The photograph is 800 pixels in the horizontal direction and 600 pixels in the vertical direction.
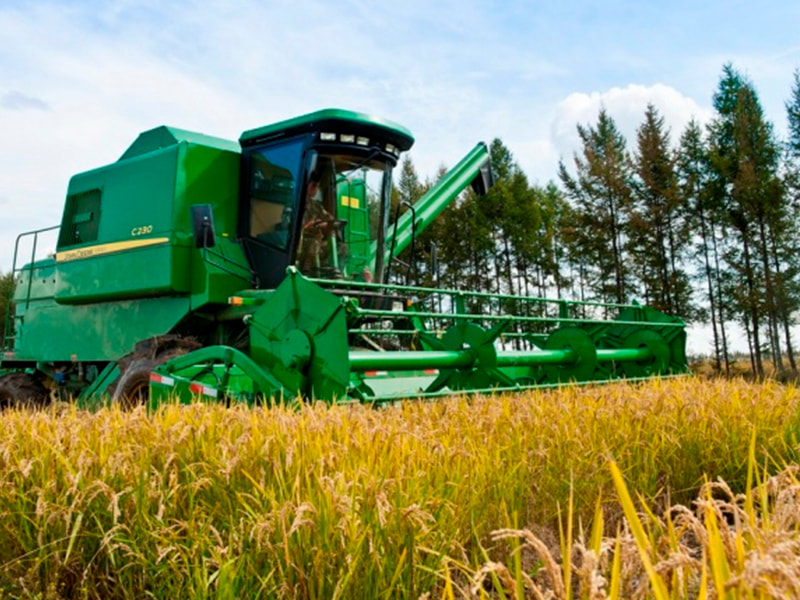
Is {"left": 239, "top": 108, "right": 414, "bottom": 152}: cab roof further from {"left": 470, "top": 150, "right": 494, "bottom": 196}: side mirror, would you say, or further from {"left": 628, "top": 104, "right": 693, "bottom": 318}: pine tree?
{"left": 628, "top": 104, "right": 693, "bottom": 318}: pine tree

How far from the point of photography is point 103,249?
6.77 meters

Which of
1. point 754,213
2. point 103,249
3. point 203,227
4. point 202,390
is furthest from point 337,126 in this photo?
point 754,213

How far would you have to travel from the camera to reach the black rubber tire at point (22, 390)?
716 cm

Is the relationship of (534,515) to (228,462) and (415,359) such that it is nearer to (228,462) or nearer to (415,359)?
(228,462)

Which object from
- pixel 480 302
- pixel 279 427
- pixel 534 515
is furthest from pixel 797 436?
pixel 480 302

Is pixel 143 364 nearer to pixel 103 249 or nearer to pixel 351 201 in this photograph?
pixel 103 249

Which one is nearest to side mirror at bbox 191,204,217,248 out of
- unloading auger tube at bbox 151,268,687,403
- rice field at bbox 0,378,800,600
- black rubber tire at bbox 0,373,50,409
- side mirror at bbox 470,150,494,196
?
unloading auger tube at bbox 151,268,687,403

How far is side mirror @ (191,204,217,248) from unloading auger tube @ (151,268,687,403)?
23.0 inches

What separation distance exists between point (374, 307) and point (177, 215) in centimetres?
194

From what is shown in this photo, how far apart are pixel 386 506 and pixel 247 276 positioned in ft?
15.1

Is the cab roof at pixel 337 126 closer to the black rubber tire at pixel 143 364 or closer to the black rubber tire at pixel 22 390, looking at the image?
the black rubber tire at pixel 143 364

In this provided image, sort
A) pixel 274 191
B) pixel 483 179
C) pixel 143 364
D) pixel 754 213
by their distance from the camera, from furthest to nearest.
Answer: pixel 754 213
pixel 483 179
pixel 274 191
pixel 143 364

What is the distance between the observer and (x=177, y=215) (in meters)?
6.09

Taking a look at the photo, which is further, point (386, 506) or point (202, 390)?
point (202, 390)
